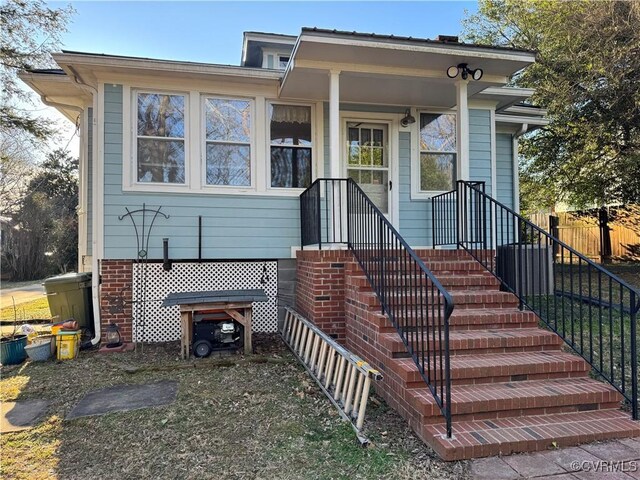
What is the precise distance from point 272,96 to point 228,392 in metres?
4.36

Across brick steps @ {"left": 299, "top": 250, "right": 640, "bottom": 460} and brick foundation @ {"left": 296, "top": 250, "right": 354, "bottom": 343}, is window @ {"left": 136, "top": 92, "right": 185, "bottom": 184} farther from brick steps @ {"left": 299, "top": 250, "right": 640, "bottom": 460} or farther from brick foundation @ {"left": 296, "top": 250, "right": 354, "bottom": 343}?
brick steps @ {"left": 299, "top": 250, "right": 640, "bottom": 460}

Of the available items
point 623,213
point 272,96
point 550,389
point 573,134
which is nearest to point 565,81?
point 573,134

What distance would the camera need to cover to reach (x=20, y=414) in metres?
3.56

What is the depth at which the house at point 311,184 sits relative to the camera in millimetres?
4484

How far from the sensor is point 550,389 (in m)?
3.27

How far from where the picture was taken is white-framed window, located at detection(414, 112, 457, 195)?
6785 mm

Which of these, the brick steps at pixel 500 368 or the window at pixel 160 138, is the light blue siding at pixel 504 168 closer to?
the brick steps at pixel 500 368

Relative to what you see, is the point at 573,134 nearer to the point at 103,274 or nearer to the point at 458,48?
the point at 458,48

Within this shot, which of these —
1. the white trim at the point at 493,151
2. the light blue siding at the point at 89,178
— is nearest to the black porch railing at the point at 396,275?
the white trim at the point at 493,151

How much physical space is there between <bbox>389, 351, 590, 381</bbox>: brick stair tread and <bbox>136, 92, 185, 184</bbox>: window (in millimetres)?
4308

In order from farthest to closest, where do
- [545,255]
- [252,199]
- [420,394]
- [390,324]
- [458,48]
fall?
[252,199], [545,255], [458,48], [390,324], [420,394]

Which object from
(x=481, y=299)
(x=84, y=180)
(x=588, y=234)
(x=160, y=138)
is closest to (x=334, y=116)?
(x=160, y=138)

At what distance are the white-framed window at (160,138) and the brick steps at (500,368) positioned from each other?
4.28 metres

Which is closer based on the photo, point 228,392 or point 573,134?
point 228,392
